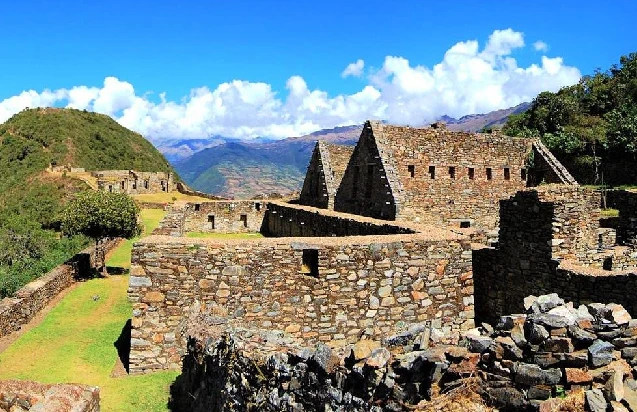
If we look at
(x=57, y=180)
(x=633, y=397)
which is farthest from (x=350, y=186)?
(x=57, y=180)

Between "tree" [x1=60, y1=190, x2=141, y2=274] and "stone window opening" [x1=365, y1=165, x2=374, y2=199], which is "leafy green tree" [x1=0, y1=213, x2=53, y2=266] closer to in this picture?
"tree" [x1=60, y1=190, x2=141, y2=274]

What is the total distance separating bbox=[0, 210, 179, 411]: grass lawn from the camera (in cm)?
941

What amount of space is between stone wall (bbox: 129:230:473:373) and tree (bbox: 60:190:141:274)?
12837 millimetres

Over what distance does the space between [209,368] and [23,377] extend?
16.1ft

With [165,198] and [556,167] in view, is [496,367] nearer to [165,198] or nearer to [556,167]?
[556,167]

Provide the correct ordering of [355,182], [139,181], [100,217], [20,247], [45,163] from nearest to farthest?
1. [355,182]
2. [100,217]
3. [20,247]
4. [139,181]
5. [45,163]

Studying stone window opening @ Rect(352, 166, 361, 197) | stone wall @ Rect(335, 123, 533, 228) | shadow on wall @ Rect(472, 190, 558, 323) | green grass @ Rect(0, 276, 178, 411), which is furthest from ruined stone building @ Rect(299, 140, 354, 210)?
shadow on wall @ Rect(472, 190, 558, 323)

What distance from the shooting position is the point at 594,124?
43750 millimetres

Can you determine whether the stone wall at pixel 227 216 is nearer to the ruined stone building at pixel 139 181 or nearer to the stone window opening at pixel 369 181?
the stone window opening at pixel 369 181

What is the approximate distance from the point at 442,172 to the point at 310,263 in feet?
34.5

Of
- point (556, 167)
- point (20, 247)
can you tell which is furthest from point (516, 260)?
point (20, 247)

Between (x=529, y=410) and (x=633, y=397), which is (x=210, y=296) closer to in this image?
(x=529, y=410)

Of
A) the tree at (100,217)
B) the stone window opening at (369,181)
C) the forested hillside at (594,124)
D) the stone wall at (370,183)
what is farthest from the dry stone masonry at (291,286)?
the forested hillside at (594,124)

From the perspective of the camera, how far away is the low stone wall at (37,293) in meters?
14.1
